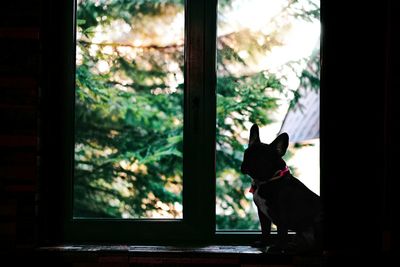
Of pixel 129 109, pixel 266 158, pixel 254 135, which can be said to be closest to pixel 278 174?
pixel 266 158

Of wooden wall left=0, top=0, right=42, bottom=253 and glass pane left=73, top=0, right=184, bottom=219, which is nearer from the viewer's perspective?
wooden wall left=0, top=0, right=42, bottom=253

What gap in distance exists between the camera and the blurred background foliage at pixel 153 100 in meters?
2.87

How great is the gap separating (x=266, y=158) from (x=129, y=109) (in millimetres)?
1001

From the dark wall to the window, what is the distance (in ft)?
0.72

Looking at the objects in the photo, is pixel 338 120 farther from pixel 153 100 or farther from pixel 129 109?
pixel 129 109

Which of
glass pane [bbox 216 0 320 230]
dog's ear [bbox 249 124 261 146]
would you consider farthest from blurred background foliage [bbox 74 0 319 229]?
dog's ear [bbox 249 124 261 146]

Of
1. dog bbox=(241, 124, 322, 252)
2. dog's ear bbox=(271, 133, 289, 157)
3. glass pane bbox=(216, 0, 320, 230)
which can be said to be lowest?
dog bbox=(241, 124, 322, 252)

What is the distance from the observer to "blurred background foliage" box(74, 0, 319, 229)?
2.87m

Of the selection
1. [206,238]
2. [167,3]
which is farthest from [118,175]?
[167,3]

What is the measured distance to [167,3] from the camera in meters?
2.91

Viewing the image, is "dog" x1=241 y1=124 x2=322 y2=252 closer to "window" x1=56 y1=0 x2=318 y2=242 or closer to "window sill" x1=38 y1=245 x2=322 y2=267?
"window sill" x1=38 y1=245 x2=322 y2=267

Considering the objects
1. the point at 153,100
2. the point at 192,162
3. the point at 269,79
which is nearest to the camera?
the point at 192,162

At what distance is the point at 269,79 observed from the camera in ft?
9.48

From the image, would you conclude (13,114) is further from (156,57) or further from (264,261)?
(264,261)
